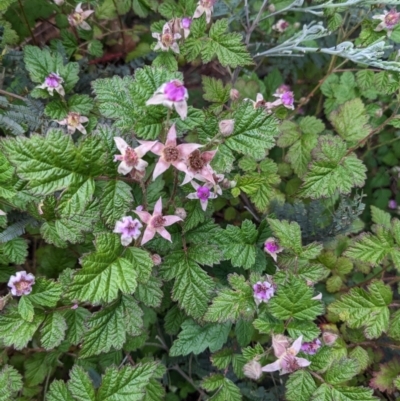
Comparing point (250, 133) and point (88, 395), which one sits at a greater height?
point (250, 133)

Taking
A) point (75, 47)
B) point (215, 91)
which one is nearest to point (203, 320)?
point (215, 91)

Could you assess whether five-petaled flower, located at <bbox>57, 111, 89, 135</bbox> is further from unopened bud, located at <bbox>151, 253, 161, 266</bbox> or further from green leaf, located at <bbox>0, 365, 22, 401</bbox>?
green leaf, located at <bbox>0, 365, 22, 401</bbox>

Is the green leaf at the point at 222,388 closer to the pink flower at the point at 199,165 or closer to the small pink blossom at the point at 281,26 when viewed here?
the pink flower at the point at 199,165

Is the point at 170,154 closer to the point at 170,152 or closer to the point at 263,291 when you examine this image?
the point at 170,152

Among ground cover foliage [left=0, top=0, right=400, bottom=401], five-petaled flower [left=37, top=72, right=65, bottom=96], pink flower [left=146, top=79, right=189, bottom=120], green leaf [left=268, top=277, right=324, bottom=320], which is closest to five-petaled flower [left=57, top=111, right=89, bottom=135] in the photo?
ground cover foliage [left=0, top=0, right=400, bottom=401]

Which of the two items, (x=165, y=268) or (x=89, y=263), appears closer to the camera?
(x=89, y=263)

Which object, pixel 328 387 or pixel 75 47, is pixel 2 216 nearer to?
pixel 75 47

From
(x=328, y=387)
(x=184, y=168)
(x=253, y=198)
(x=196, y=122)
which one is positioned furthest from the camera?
(x=253, y=198)
